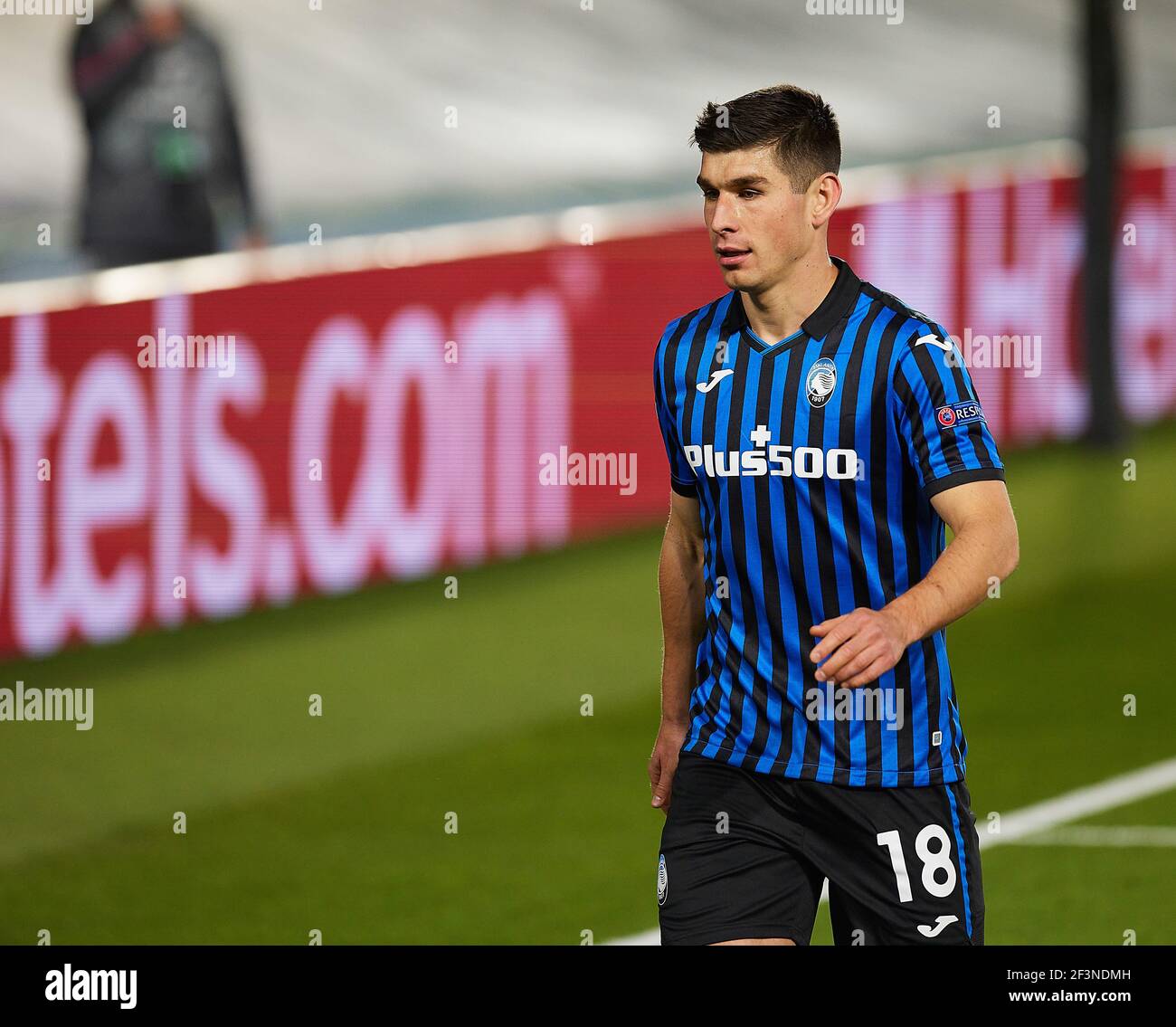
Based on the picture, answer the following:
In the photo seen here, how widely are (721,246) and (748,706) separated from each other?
0.81 metres

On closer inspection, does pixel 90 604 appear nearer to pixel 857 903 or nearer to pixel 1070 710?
pixel 1070 710

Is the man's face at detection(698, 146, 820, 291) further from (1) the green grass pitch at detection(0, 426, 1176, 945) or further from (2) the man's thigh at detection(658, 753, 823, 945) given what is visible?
(1) the green grass pitch at detection(0, 426, 1176, 945)

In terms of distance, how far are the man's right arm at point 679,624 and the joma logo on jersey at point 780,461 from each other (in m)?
0.28

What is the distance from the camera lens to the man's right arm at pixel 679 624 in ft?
13.6

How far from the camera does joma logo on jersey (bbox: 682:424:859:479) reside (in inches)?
150

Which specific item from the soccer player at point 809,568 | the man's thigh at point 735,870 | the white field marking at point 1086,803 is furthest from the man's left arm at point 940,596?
the white field marking at point 1086,803

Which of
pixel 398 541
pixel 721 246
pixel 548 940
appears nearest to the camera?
pixel 721 246

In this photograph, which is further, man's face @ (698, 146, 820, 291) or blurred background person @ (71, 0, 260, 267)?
blurred background person @ (71, 0, 260, 267)

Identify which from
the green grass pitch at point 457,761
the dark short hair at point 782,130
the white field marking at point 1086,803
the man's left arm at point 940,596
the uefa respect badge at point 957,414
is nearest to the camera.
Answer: the man's left arm at point 940,596

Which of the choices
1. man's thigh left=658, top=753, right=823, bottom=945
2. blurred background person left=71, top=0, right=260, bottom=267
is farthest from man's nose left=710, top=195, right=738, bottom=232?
blurred background person left=71, top=0, right=260, bottom=267

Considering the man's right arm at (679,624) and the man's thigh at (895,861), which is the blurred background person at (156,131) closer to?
the man's right arm at (679,624)
